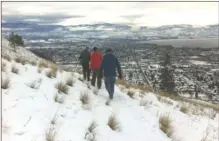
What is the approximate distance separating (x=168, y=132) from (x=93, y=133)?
7.73 ft

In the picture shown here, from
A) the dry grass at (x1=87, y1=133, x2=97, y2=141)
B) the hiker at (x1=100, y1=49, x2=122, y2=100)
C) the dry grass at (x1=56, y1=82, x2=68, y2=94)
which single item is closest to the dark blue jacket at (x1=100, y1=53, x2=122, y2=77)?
the hiker at (x1=100, y1=49, x2=122, y2=100)

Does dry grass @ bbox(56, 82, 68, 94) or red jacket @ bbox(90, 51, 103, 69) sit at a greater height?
red jacket @ bbox(90, 51, 103, 69)

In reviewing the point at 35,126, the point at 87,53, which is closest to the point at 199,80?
the point at 87,53

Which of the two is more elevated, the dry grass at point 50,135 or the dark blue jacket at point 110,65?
the dark blue jacket at point 110,65

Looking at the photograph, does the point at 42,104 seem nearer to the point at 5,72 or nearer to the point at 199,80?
the point at 5,72

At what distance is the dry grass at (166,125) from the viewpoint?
8883 mm

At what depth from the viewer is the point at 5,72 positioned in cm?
959

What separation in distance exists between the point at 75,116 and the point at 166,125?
270cm

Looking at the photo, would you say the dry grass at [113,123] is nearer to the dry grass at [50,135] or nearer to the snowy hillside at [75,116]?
the snowy hillside at [75,116]

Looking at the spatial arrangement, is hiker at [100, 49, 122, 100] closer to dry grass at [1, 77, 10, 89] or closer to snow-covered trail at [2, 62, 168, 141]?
snow-covered trail at [2, 62, 168, 141]

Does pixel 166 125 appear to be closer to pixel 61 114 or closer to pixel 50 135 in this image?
pixel 61 114

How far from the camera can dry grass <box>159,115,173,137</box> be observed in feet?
29.1

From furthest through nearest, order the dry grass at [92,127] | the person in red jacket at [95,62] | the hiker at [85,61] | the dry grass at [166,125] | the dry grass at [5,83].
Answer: the hiker at [85,61]
the person in red jacket at [95,62]
the dry grass at [166,125]
the dry grass at [5,83]
the dry grass at [92,127]

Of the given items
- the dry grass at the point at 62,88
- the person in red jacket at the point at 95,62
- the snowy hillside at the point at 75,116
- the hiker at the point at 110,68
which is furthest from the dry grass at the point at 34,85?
the person in red jacket at the point at 95,62
